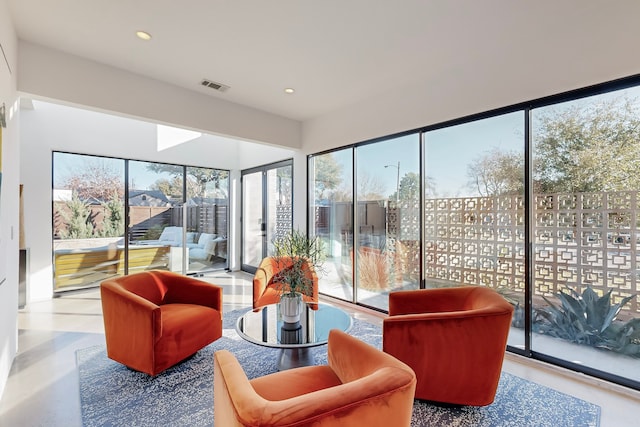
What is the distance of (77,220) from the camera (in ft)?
16.0

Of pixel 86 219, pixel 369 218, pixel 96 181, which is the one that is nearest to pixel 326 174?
pixel 369 218

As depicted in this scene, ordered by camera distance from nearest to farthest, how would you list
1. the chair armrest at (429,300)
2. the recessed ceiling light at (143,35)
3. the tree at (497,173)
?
1. the chair armrest at (429,300)
2. the recessed ceiling light at (143,35)
3. the tree at (497,173)

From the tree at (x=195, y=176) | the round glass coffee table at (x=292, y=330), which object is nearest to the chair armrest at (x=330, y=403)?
the round glass coffee table at (x=292, y=330)

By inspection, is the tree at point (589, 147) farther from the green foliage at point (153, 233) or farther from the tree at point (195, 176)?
the green foliage at point (153, 233)

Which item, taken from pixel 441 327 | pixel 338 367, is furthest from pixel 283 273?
pixel 441 327

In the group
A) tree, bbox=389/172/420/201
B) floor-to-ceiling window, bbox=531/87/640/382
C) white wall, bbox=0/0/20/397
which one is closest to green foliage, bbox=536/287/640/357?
floor-to-ceiling window, bbox=531/87/640/382

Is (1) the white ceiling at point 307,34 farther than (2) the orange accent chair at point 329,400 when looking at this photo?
Yes

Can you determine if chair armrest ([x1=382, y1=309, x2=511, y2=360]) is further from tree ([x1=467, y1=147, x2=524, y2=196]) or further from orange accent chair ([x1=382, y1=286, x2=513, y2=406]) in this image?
tree ([x1=467, y1=147, x2=524, y2=196])

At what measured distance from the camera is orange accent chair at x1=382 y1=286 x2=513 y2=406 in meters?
1.92

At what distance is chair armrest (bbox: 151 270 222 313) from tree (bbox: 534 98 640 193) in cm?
319

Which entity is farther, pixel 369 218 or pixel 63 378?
pixel 369 218

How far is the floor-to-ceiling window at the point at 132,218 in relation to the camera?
480cm

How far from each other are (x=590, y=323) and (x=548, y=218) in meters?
0.91

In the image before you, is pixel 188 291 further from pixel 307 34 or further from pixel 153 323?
pixel 307 34
